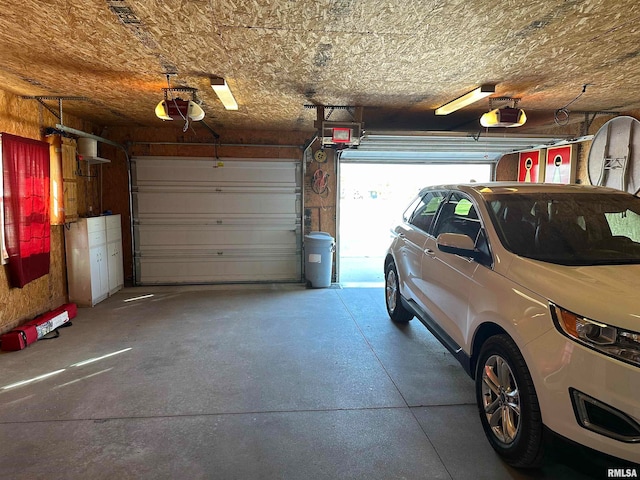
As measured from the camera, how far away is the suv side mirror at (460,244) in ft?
8.82

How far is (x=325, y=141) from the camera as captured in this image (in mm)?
5078

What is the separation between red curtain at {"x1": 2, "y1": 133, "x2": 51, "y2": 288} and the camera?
436 centimetres

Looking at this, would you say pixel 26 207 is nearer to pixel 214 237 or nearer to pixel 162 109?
pixel 162 109

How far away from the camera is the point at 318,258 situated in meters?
6.89

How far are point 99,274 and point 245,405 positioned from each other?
4337 mm

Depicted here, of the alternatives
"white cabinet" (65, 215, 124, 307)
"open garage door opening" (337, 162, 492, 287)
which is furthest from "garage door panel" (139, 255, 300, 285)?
"open garage door opening" (337, 162, 492, 287)

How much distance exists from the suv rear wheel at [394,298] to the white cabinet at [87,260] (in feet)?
15.0

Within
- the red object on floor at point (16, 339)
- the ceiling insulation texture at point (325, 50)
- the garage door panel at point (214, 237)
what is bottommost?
the red object on floor at point (16, 339)

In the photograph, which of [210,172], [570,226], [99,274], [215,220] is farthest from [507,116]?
[99,274]

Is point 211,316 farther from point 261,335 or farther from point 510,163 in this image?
point 510,163

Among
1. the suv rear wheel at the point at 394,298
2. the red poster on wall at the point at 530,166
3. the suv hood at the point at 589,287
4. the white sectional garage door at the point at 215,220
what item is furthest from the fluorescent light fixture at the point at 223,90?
the red poster on wall at the point at 530,166

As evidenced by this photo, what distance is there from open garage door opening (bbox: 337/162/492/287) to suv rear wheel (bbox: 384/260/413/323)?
1.69 m

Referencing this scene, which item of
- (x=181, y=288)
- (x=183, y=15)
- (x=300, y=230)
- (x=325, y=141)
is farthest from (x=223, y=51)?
(x=181, y=288)

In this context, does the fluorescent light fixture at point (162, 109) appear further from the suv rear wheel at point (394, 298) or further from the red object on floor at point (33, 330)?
the suv rear wheel at point (394, 298)
